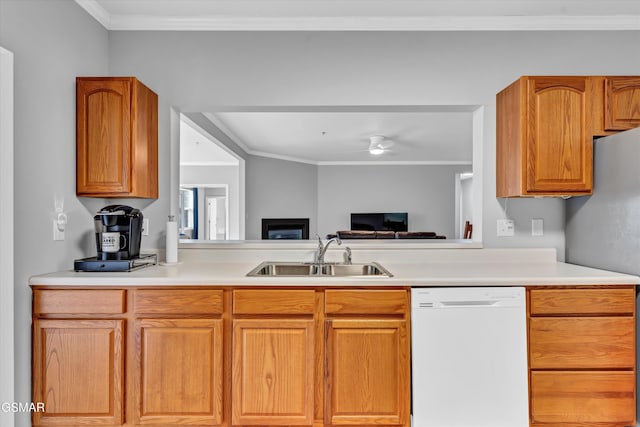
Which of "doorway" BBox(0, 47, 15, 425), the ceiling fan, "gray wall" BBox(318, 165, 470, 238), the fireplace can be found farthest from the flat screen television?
"doorway" BBox(0, 47, 15, 425)

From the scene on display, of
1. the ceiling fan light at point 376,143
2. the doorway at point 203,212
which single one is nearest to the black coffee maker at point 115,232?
the ceiling fan light at point 376,143

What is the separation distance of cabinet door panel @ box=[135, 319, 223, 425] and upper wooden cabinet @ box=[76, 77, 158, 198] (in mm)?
791

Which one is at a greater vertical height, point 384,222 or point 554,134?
point 554,134

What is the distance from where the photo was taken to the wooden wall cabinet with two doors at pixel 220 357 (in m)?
1.91

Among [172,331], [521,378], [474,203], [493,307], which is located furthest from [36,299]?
[474,203]

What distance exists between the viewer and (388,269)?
227 cm

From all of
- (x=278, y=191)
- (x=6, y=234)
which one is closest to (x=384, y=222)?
(x=278, y=191)

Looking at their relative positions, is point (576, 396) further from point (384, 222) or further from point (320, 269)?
point (384, 222)

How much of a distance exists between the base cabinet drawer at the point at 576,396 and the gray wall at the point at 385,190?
22.4 ft

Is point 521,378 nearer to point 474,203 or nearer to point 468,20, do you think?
point 474,203

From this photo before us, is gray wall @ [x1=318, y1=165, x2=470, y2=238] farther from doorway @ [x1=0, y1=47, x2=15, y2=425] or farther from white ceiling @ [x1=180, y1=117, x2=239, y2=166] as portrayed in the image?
doorway @ [x1=0, y1=47, x2=15, y2=425]

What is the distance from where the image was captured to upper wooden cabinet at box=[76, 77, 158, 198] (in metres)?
2.18

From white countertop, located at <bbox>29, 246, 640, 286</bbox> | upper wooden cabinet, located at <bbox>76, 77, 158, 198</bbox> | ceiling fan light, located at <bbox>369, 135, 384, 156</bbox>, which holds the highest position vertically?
ceiling fan light, located at <bbox>369, 135, 384, 156</bbox>

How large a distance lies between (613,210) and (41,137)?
9.72 feet
